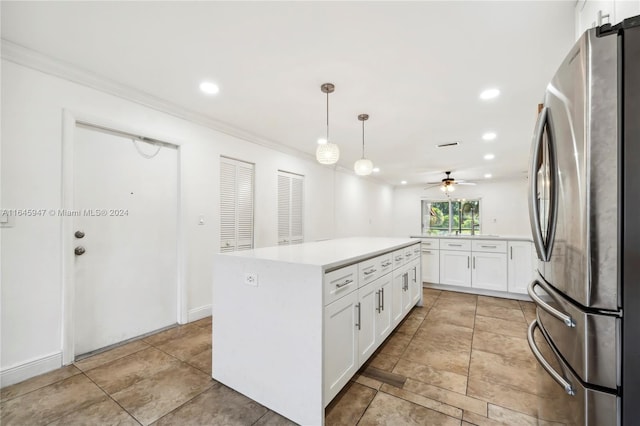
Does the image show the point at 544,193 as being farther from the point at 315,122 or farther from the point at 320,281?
the point at 315,122

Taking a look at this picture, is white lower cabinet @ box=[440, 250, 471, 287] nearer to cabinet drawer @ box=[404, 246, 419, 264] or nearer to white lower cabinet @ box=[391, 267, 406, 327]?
cabinet drawer @ box=[404, 246, 419, 264]

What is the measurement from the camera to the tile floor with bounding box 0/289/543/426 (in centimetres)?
164

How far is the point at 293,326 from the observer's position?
1605 mm

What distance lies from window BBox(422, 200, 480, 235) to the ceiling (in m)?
6.11

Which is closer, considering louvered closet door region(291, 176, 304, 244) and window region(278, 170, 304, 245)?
window region(278, 170, 304, 245)

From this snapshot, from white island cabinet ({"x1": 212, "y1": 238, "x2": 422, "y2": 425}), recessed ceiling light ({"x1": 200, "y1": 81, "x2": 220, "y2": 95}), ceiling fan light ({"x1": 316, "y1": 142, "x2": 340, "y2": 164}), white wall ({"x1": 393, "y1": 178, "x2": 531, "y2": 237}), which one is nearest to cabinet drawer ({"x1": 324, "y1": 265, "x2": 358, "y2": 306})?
white island cabinet ({"x1": 212, "y1": 238, "x2": 422, "y2": 425})

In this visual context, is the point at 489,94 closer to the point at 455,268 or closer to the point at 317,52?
the point at 317,52

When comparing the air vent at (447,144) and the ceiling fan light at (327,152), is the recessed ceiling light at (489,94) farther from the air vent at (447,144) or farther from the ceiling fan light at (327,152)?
the air vent at (447,144)

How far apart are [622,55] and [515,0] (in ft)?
3.52

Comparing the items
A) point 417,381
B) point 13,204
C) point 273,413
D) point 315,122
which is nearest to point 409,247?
point 417,381

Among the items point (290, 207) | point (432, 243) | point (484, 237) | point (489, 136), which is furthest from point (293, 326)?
point (489, 136)

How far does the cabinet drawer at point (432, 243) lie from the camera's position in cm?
462

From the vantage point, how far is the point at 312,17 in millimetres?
1711

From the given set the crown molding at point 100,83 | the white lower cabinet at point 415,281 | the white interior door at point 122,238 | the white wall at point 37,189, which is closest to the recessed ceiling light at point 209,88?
the crown molding at point 100,83
